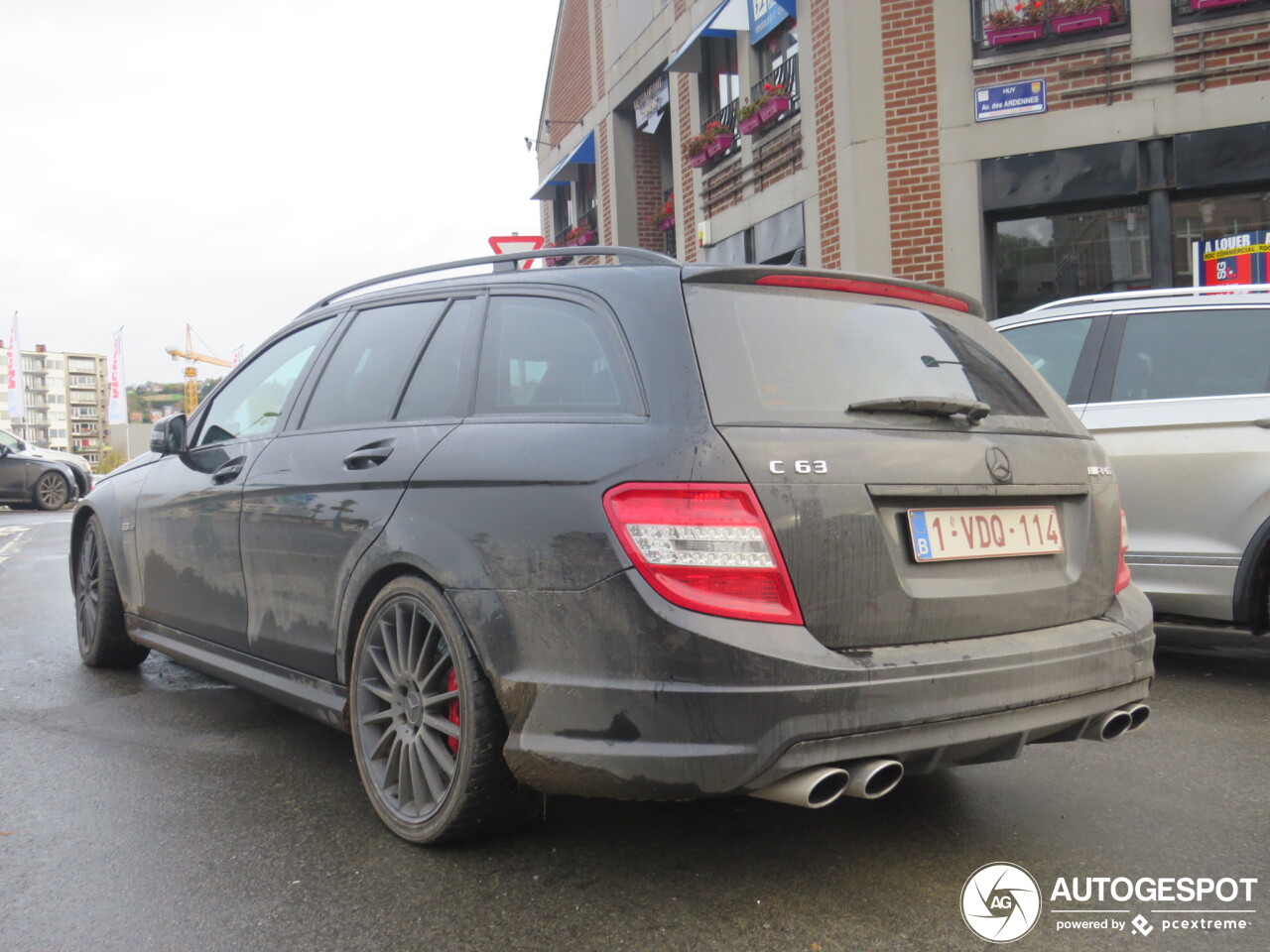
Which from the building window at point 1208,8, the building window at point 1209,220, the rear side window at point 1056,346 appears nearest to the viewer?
the rear side window at point 1056,346

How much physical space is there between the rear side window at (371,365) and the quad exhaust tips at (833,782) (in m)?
1.75

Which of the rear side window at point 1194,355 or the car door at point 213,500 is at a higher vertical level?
the rear side window at point 1194,355

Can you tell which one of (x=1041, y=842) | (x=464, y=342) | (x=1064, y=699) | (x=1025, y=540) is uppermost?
(x=464, y=342)

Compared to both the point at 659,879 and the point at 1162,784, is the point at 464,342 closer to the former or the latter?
the point at 659,879

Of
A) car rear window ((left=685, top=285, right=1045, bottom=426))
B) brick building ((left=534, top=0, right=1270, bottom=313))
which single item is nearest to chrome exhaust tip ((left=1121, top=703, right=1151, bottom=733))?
car rear window ((left=685, top=285, right=1045, bottom=426))

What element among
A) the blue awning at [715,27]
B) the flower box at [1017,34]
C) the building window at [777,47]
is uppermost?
the blue awning at [715,27]

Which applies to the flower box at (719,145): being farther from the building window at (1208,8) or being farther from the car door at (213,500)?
the car door at (213,500)

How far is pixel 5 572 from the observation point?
10.5 meters

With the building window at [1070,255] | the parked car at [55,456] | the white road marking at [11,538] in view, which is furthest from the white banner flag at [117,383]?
the building window at [1070,255]

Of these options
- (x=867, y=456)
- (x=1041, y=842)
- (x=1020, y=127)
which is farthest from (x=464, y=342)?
(x=1020, y=127)

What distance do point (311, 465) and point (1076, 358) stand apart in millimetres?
3722

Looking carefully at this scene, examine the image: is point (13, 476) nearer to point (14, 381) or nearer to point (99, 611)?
point (99, 611)

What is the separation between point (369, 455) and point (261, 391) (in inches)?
A: 50.4

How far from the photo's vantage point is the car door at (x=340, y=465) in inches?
136
